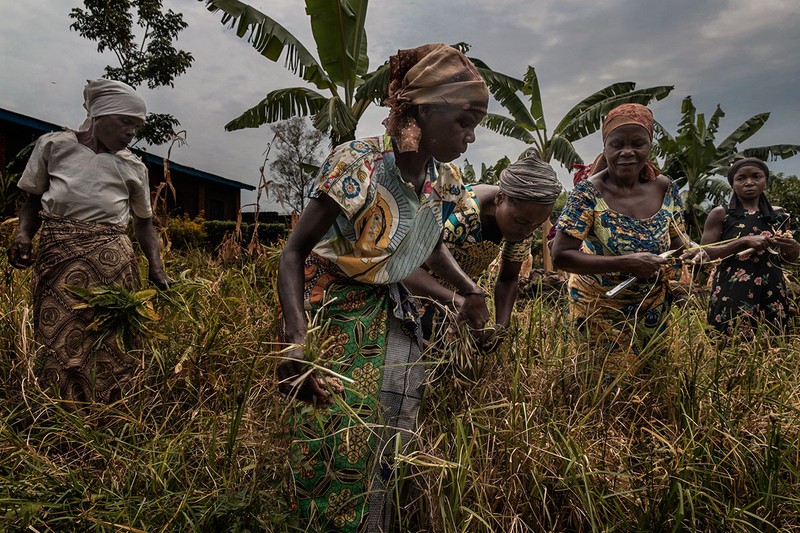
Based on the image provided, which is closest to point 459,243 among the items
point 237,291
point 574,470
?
point 574,470

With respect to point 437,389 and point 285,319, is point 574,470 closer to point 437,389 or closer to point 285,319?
point 437,389

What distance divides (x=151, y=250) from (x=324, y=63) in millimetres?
5031

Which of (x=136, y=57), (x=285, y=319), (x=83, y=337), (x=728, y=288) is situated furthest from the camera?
(x=136, y=57)

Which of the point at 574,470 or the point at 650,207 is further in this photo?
the point at 650,207

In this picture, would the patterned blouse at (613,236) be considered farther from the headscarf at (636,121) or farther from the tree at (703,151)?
the tree at (703,151)

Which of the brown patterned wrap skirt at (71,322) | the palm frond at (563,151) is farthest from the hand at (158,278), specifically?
the palm frond at (563,151)

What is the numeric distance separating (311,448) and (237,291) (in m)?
3.02

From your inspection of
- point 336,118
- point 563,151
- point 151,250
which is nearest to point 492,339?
point 151,250

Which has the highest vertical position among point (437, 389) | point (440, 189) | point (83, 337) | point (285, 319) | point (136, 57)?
point (136, 57)

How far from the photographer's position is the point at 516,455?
75.6 inches

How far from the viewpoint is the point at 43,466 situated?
7.29 feet

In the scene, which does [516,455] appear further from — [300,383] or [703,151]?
[703,151]

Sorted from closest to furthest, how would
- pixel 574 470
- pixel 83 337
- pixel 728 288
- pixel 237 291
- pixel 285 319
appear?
1. pixel 285 319
2. pixel 574 470
3. pixel 83 337
4. pixel 728 288
5. pixel 237 291

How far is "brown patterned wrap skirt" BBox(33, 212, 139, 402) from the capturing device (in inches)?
119
